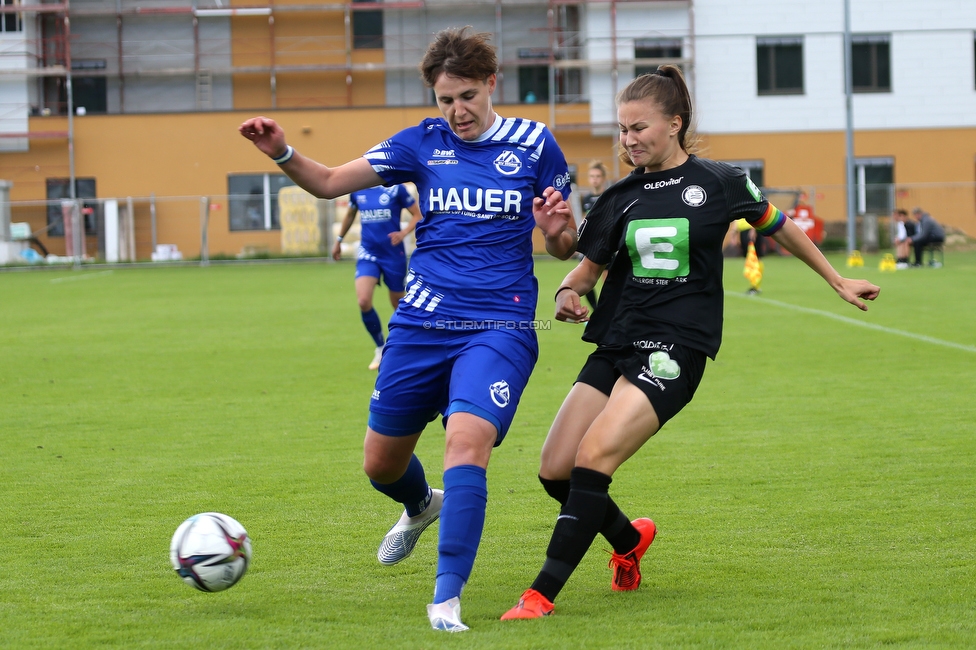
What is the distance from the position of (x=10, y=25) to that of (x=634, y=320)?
135 ft

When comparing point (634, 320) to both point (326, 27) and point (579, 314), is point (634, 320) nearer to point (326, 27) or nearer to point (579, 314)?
point (579, 314)

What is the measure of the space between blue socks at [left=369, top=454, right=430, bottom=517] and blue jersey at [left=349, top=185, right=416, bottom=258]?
7.32 m

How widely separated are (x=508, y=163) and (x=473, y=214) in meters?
0.25

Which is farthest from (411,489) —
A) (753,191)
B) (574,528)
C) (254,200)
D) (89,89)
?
(89,89)

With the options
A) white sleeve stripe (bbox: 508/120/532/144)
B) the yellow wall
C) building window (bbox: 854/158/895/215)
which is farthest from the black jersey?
building window (bbox: 854/158/895/215)

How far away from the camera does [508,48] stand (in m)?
41.2

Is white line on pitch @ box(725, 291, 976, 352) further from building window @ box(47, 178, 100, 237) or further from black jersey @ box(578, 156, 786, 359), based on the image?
building window @ box(47, 178, 100, 237)

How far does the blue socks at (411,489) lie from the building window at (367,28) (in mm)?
37846

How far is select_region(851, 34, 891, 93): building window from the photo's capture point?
A: 3975cm

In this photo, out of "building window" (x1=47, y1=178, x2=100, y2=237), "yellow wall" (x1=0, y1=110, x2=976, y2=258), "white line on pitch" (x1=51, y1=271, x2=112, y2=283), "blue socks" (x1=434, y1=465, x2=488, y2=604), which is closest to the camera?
"blue socks" (x1=434, y1=465, x2=488, y2=604)

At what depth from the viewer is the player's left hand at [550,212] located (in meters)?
4.23

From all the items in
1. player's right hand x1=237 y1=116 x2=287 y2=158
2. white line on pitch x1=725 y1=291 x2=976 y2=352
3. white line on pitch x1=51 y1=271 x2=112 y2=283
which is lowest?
white line on pitch x1=725 y1=291 x2=976 y2=352

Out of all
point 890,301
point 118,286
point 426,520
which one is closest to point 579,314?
point 426,520

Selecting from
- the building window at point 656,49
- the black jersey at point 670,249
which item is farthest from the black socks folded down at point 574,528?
the building window at point 656,49
